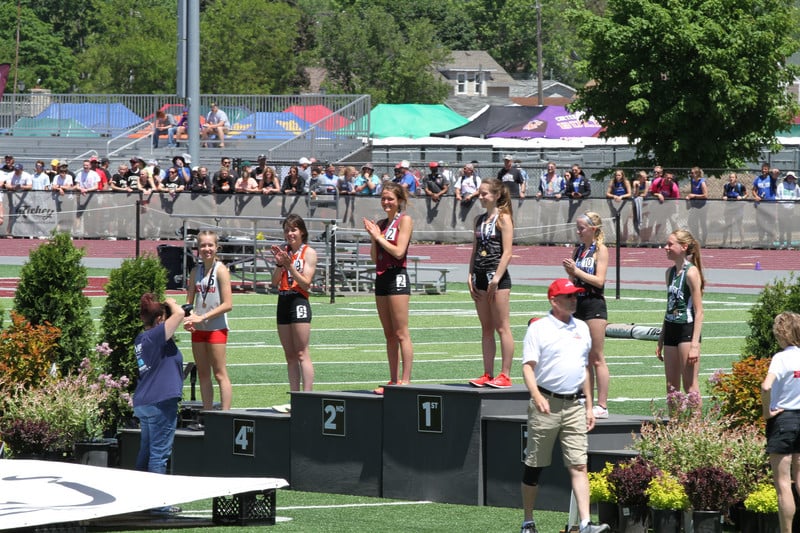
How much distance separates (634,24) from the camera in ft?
150

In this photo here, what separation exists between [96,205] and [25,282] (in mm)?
21925

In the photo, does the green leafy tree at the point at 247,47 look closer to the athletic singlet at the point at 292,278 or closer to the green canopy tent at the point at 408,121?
the green canopy tent at the point at 408,121

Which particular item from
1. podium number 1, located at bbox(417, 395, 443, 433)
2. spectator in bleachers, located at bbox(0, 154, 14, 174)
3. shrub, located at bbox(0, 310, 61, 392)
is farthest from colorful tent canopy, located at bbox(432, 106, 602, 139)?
podium number 1, located at bbox(417, 395, 443, 433)

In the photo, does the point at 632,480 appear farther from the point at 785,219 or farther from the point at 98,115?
the point at 98,115

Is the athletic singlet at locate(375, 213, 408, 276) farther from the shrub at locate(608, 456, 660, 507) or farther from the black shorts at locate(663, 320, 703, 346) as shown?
the shrub at locate(608, 456, 660, 507)

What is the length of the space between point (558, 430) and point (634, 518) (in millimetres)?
764

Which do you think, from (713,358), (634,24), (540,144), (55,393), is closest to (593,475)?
(55,393)

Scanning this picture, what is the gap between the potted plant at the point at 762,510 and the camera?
32.2ft

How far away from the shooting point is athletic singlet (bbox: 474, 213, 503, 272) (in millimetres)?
12148

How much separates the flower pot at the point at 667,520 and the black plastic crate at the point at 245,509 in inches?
100

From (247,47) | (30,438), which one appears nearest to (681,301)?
(30,438)

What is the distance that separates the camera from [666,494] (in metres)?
9.69

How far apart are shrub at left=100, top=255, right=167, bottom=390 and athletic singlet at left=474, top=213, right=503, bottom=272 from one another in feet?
10.7

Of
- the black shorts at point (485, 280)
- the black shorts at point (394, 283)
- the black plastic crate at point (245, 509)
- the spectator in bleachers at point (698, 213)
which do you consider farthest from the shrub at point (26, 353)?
the spectator in bleachers at point (698, 213)
